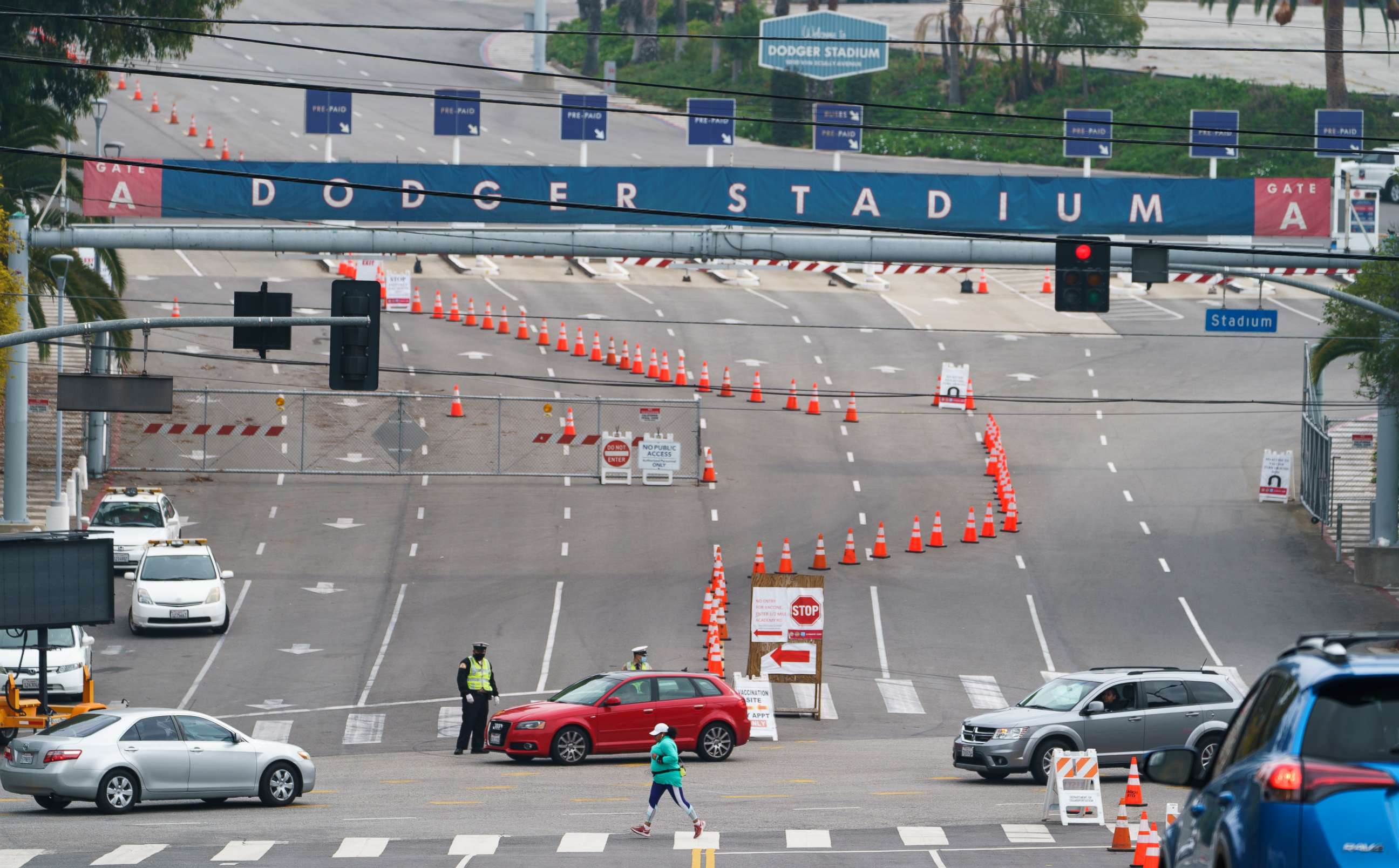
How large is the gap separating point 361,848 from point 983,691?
1495 centimetres

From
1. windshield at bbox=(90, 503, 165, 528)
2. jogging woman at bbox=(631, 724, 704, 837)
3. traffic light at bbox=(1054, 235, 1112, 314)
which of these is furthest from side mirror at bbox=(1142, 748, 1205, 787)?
windshield at bbox=(90, 503, 165, 528)

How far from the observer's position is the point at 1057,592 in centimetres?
3788

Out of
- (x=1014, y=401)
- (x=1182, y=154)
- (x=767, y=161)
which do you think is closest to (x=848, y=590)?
(x=1014, y=401)

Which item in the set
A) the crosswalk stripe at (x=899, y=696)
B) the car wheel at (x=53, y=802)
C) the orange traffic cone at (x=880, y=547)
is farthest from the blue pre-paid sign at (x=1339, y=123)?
the car wheel at (x=53, y=802)

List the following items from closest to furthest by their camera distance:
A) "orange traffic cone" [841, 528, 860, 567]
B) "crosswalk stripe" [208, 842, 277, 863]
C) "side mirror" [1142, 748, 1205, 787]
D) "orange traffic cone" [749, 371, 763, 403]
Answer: "side mirror" [1142, 748, 1205, 787] → "crosswalk stripe" [208, 842, 277, 863] → "orange traffic cone" [841, 528, 860, 567] → "orange traffic cone" [749, 371, 763, 403]

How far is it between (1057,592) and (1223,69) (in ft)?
207

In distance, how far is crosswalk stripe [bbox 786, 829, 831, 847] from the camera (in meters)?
18.4

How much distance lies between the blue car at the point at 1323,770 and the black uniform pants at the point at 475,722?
63.9ft

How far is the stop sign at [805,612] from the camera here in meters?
30.0

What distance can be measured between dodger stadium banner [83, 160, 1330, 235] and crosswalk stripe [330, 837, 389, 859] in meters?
25.1

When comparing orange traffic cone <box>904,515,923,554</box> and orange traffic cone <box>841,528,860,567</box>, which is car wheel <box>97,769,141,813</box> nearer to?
orange traffic cone <box>841,528,860,567</box>

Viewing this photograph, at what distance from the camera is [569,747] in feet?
83.4

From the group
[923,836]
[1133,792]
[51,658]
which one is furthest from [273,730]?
[1133,792]

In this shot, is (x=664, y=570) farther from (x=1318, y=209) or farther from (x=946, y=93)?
(x=946, y=93)
